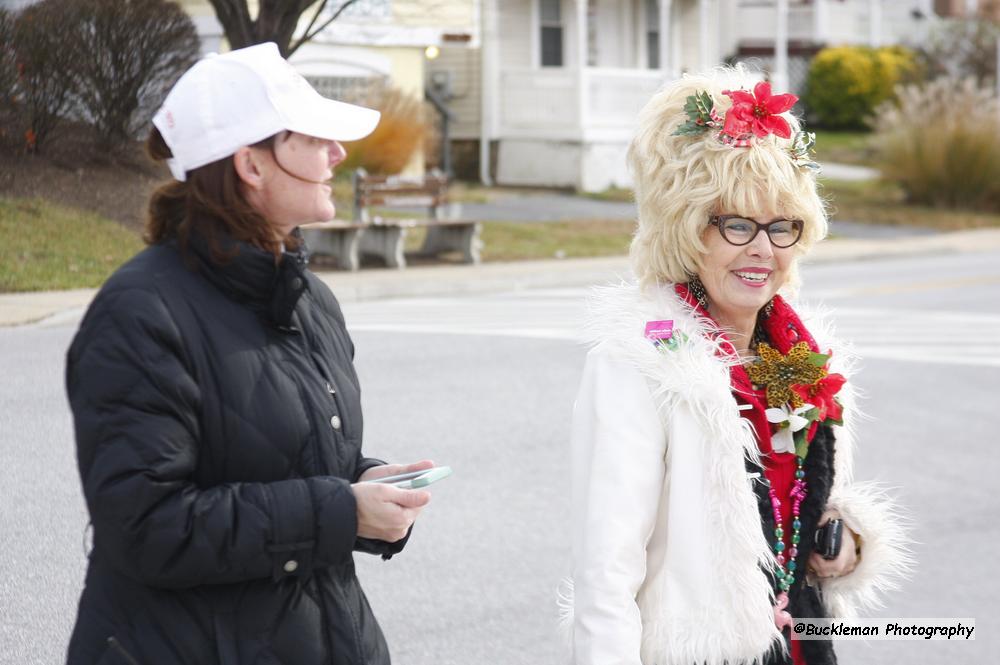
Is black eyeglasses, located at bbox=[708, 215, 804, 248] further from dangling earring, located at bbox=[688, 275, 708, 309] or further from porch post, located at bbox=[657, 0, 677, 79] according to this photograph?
porch post, located at bbox=[657, 0, 677, 79]

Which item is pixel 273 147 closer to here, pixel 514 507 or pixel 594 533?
pixel 594 533

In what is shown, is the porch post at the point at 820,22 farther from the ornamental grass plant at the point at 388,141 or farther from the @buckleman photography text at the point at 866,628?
the @buckleman photography text at the point at 866,628

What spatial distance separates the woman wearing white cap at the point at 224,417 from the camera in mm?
2438

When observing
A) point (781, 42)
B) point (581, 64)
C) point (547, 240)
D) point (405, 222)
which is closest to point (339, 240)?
point (405, 222)

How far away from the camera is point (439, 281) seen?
16172mm

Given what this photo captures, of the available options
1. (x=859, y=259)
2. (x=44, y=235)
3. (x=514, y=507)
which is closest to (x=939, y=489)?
(x=514, y=507)

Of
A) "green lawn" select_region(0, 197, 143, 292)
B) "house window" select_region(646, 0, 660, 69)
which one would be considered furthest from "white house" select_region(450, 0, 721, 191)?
"green lawn" select_region(0, 197, 143, 292)

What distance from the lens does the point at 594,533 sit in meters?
2.81

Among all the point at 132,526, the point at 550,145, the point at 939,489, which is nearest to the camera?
the point at 132,526

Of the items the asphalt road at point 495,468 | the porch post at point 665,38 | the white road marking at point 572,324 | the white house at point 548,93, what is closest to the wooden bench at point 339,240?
the white road marking at point 572,324

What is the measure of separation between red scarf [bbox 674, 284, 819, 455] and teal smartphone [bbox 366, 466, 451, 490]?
67cm

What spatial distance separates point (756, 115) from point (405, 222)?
15026 millimetres

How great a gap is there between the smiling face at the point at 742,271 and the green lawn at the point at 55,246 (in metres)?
11.8

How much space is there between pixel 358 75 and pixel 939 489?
1874cm
